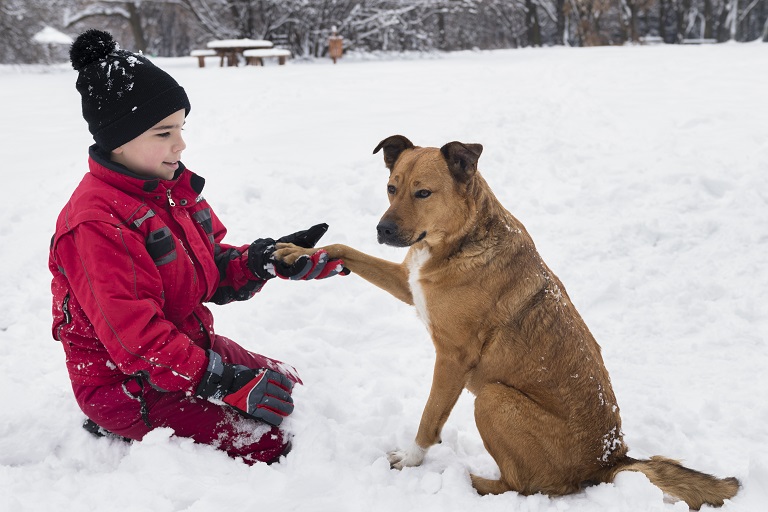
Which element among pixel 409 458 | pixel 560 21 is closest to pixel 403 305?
pixel 409 458

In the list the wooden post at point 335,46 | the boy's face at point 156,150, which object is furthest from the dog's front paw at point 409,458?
the wooden post at point 335,46

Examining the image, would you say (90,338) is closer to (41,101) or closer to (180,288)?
(180,288)

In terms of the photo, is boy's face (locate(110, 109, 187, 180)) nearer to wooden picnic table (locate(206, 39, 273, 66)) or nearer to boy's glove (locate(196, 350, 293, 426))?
boy's glove (locate(196, 350, 293, 426))

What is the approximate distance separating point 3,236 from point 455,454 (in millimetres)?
4468

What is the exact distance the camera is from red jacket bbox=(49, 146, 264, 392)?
2.29 meters

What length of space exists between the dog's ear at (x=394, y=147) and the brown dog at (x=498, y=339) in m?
0.04

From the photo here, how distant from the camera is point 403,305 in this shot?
4504 mm

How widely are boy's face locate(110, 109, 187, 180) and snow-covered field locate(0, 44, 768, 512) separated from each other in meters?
1.17

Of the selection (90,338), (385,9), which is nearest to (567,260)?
(90,338)

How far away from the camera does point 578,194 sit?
20.3 feet

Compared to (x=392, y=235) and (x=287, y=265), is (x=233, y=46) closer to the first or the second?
(x=287, y=265)

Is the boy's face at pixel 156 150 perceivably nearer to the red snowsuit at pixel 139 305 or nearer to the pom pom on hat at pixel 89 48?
the red snowsuit at pixel 139 305

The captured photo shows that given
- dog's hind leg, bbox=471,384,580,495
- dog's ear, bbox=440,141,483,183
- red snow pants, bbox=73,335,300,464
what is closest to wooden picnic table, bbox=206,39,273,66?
dog's ear, bbox=440,141,483,183

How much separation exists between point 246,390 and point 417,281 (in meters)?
1.01
